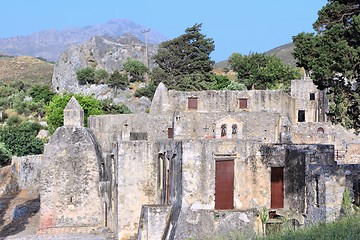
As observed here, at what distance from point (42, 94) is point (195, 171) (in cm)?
6611

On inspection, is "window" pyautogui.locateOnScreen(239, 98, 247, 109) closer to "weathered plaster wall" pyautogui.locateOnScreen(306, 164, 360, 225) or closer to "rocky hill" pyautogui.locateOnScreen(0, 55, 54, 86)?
"weathered plaster wall" pyautogui.locateOnScreen(306, 164, 360, 225)

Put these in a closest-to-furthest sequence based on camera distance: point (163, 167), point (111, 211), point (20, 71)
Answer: point (163, 167), point (111, 211), point (20, 71)

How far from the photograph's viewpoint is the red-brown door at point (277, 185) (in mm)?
26047

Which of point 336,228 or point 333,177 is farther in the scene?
point 333,177

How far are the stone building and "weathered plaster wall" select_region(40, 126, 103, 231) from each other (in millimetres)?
54

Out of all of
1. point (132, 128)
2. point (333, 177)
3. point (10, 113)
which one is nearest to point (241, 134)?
point (132, 128)

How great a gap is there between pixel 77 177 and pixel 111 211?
3.75m

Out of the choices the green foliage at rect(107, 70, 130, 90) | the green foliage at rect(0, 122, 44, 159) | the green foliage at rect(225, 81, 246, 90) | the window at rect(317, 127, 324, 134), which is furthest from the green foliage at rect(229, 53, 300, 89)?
the green foliage at rect(0, 122, 44, 159)

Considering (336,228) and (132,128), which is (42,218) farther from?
(336,228)

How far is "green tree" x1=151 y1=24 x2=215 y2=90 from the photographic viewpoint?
73812 millimetres

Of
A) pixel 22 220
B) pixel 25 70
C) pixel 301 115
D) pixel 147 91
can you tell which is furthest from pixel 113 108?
pixel 25 70

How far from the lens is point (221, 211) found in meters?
25.3

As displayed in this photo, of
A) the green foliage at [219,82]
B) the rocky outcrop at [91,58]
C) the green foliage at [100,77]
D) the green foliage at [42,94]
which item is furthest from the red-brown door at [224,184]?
the green foliage at [42,94]

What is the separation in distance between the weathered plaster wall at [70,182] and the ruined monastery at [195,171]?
5 cm
